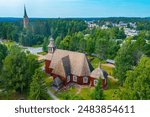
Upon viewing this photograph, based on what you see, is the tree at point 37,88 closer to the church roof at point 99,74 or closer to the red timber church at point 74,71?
the red timber church at point 74,71

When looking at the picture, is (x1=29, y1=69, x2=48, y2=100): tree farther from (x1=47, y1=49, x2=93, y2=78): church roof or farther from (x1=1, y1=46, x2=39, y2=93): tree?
(x1=47, y1=49, x2=93, y2=78): church roof

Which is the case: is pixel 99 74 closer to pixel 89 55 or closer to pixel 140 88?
pixel 140 88

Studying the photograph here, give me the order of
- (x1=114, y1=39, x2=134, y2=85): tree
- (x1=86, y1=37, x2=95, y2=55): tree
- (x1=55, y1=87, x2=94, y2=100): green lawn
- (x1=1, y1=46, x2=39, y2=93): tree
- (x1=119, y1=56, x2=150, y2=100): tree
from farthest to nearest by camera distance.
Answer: (x1=86, y1=37, x2=95, y2=55): tree → (x1=114, y1=39, x2=134, y2=85): tree → (x1=55, y1=87, x2=94, y2=100): green lawn → (x1=1, y1=46, x2=39, y2=93): tree → (x1=119, y1=56, x2=150, y2=100): tree

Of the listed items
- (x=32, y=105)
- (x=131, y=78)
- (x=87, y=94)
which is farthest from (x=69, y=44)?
(x=32, y=105)

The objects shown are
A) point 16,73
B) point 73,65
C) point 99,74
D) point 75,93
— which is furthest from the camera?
point 73,65

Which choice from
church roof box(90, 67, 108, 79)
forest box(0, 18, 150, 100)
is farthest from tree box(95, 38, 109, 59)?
church roof box(90, 67, 108, 79)

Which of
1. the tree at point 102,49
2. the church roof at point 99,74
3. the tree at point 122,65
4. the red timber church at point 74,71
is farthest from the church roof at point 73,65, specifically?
the tree at point 102,49

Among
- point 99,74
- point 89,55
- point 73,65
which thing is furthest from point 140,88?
point 89,55

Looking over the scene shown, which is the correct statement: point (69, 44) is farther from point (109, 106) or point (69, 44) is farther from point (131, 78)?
point (109, 106)
